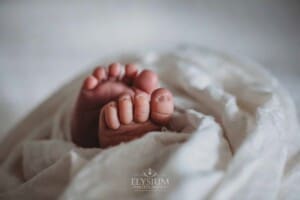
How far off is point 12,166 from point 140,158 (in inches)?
10.6

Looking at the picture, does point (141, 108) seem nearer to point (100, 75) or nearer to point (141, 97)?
point (141, 97)

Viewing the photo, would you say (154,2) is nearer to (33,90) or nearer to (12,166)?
(33,90)

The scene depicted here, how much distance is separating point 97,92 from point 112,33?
17.7 inches

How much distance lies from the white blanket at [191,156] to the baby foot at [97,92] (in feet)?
0.15

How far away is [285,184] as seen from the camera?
46 centimetres

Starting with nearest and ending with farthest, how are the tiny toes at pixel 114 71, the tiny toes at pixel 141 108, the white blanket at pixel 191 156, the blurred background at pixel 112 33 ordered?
the white blanket at pixel 191 156
the tiny toes at pixel 141 108
the tiny toes at pixel 114 71
the blurred background at pixel 112 33

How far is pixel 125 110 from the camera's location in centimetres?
50

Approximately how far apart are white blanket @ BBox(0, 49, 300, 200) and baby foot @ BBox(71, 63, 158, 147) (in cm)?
5

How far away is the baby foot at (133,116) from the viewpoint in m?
0.51

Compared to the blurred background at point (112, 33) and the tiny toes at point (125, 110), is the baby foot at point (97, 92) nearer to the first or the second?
the tiny toes at point (125, 110)

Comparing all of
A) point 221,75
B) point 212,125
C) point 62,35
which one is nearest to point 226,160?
point 212,125

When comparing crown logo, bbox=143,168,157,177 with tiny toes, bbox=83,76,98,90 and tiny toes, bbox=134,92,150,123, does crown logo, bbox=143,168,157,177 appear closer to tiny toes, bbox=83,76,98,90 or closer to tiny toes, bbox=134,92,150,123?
tiny toes, bbox=134,92,150,123

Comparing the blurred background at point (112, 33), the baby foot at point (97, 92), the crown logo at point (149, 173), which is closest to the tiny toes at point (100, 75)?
the baby foot at point (97, 92)

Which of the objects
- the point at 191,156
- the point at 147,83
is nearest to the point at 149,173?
the point at 191,156
